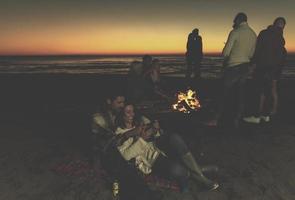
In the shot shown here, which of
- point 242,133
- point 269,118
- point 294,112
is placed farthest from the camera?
point 294,112

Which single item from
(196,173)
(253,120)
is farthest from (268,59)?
(196,173)

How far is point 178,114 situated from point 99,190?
4.74 metres

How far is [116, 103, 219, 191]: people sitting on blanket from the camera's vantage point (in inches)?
211

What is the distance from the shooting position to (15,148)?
7590 mm

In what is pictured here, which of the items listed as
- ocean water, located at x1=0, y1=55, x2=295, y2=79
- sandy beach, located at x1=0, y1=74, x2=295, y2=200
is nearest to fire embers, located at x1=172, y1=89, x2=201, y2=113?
sandy beach, located at x1=0, y1=74, x2=295, y2=200

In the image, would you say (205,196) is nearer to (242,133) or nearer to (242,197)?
(242,197)

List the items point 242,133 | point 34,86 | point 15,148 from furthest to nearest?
point 34,86
point 242,133
point 15,148

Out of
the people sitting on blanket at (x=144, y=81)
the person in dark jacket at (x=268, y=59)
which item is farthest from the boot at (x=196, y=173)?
the person in dark jacket at (x=268, y=59)

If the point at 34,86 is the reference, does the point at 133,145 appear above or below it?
above

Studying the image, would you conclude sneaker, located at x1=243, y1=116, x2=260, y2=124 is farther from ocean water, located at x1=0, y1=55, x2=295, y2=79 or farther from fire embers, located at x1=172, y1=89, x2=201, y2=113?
ocean water, located at x1=0, y1=55, x2=295, y2=79

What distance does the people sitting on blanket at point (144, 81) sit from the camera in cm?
773

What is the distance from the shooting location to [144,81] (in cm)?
789

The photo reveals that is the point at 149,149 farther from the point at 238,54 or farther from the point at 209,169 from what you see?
the point at 238,54

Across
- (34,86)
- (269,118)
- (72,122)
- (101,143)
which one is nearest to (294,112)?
(269,118)
